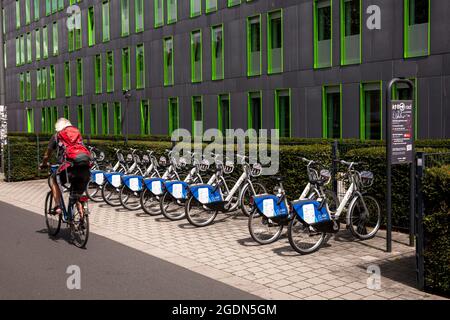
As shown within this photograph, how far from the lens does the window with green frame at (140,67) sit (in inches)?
1177

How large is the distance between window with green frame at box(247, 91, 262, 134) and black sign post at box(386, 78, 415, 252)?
15.5 m

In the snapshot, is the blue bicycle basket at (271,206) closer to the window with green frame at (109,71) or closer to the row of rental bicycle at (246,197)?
the row of rental bicycle at (246,197)

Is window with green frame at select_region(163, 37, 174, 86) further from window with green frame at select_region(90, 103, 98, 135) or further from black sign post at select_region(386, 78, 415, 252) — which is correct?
black sign post at select_region(386, 78, 415, 252)

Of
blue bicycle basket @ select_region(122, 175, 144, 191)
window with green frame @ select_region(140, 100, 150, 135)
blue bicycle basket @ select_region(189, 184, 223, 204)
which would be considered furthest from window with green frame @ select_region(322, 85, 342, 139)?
window with green frame @ select_region(140, 100, 150, 135)

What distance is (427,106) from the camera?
16938mm

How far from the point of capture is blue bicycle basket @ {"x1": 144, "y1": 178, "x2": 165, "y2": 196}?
1032cm

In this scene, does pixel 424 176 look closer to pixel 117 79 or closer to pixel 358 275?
pixel 358 275

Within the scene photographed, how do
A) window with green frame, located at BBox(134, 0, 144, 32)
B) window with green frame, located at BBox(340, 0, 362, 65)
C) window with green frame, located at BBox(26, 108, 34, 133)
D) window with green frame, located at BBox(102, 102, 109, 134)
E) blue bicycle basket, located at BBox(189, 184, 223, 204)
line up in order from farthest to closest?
1. window with green frame, located at BBox(26, 108, 34, 133)
2. window with green frame, located at BBox(102, 102, 109, 134)
3. window with green frame, located at BBox(134, 0, 144, 32)
4. window with green frame, located at BBox(340, 0, 362, 65)
5. blue bicycle basket, located at BBox(189, 184, 223, 204)

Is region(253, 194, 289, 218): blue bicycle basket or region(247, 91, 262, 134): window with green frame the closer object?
region(253, 194, 289, 218): blue bicycle basket

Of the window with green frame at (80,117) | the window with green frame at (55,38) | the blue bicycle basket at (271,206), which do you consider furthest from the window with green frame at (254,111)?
the window with green frame at (55,38)

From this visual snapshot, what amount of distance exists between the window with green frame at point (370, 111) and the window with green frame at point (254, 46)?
17.1 feet

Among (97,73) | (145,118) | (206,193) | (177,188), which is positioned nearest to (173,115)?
(145,118)
